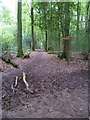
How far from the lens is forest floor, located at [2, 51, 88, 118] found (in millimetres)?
6047

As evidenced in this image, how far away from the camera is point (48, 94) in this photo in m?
6.95

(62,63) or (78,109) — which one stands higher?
(62,63)

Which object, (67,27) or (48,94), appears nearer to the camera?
(48,94)

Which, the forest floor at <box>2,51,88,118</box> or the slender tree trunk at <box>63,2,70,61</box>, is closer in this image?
the forest floor at <box>2,51,88,118</box>

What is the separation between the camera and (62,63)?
10.4 meters

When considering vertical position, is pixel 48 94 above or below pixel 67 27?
below

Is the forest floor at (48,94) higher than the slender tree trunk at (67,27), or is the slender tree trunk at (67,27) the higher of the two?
the slender tree trunk at (67,27)

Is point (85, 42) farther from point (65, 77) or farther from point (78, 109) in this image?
point (78, 109)

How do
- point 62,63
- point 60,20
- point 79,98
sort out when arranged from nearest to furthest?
point 79,98 → point 62,63 → point 60,20

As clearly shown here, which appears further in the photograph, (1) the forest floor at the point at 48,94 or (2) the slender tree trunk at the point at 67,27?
(2) the slender tree trunk at the point at 67,27

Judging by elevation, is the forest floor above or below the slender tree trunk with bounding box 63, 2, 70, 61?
below

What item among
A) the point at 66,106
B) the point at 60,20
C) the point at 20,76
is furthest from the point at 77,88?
the point at 60,20

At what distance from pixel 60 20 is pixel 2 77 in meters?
5.40

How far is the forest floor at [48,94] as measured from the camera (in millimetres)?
A: 6047
